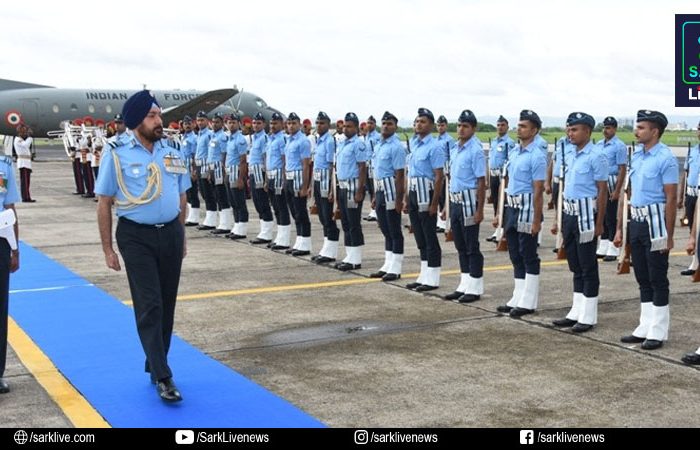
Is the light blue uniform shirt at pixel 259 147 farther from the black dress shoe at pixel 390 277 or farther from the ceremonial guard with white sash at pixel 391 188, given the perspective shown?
the black dress shoe at pixel 390 277

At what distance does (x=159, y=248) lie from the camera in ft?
18.5

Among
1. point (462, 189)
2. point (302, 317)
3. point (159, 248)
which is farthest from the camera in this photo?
point (462, 189)

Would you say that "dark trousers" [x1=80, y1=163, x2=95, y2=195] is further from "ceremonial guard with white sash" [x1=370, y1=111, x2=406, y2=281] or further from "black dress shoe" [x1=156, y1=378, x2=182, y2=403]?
"black dress shoe" [x1=156, y1=378, x2=182, y2=403]

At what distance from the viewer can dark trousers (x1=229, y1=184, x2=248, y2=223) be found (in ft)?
46.6

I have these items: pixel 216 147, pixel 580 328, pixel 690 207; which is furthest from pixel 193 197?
pixel 580 328

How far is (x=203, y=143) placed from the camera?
1545 cm

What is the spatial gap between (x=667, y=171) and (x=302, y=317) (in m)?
3.70

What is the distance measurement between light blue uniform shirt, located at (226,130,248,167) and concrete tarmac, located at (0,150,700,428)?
2782 mm

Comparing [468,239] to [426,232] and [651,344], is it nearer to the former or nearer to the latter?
[426,232]

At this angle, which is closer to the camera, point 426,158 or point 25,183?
point 426,158

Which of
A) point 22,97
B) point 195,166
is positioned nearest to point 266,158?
point 195,166

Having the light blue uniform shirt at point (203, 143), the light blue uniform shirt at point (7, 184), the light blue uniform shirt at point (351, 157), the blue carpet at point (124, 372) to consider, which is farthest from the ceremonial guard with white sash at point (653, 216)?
the light blue uniform shirt at point (203, 143)
